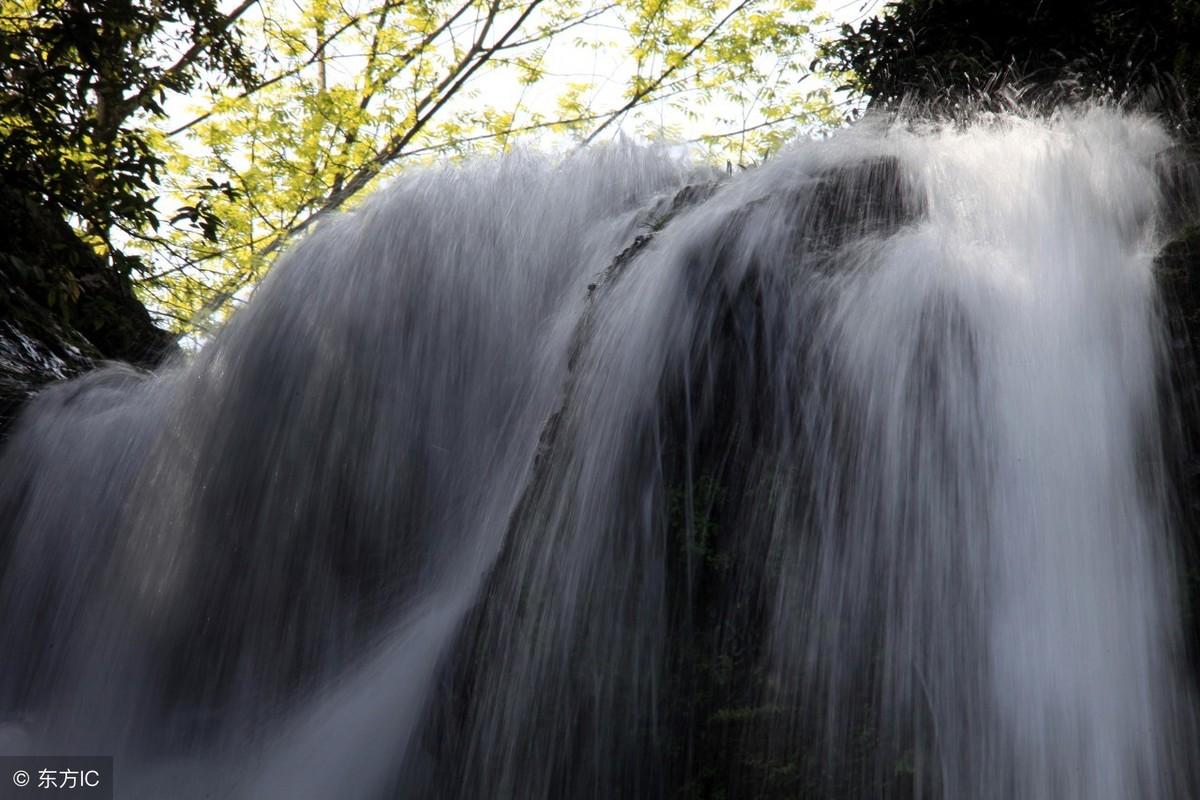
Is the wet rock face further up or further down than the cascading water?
further up

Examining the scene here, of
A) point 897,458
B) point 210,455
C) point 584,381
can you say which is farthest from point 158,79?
point 897,458

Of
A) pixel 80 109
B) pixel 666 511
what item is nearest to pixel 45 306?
pixel 80 109

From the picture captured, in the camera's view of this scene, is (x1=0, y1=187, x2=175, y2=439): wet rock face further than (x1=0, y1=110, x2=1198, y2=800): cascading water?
Yes

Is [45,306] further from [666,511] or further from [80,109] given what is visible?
[666,511]

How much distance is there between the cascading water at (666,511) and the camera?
8.50ft

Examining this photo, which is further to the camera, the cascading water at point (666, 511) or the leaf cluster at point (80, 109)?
the leaf cluster at point (80, 109)

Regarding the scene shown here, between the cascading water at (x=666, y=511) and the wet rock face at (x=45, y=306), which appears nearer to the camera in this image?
the cascading water at (x=666, y=511)

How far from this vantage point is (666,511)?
2982 millimetres

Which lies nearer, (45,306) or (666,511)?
(666,511)

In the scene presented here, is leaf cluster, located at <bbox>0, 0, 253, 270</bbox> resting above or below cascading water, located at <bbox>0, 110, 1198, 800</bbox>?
above

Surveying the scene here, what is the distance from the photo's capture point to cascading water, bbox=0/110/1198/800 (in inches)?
102

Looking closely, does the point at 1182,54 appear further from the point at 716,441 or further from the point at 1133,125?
the point at 716,441

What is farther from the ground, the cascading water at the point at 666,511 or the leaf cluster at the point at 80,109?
the leaf cluster at the point at 80,109

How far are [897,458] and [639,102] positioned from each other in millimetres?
11003
